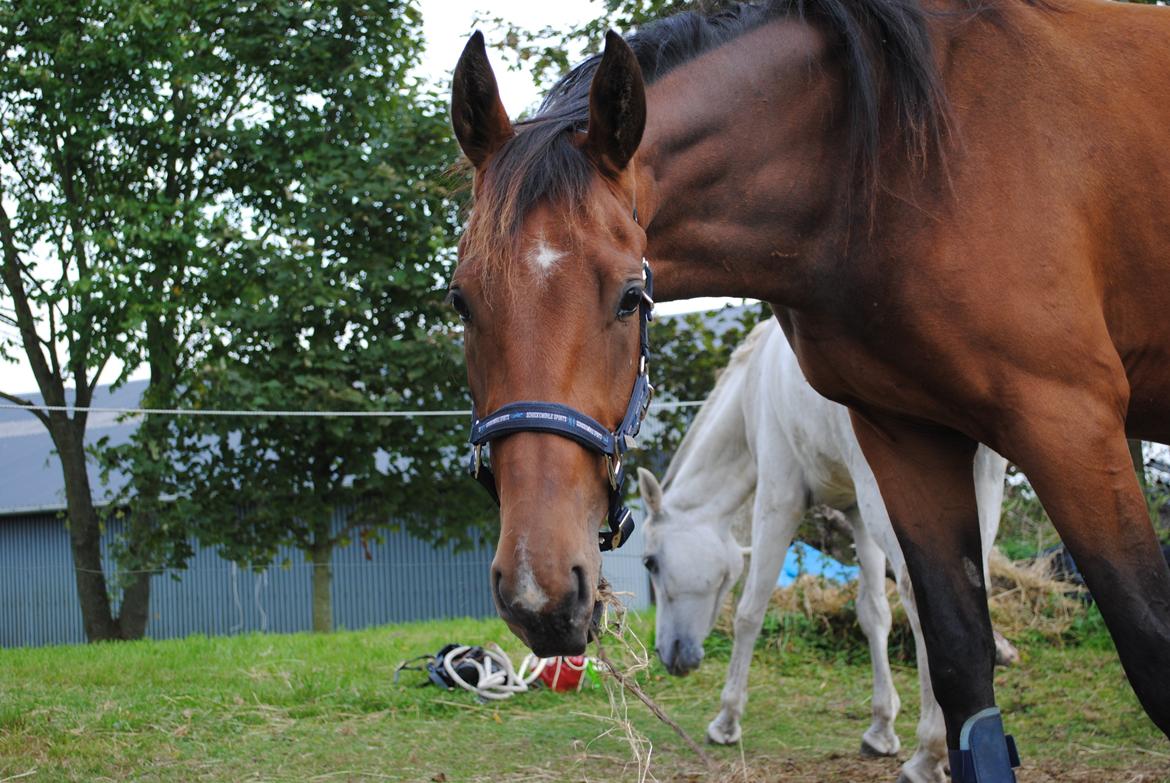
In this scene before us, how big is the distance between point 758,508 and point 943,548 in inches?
94.7

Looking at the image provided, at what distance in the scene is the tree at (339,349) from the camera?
33.9 feet

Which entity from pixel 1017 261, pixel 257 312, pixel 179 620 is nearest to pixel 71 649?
pixel 257 312

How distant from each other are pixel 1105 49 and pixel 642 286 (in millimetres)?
1199

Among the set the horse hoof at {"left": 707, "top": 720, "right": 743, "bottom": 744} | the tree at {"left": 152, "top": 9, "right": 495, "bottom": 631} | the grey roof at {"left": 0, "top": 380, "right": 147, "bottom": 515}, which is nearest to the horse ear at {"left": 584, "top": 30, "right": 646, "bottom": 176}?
the horse hoof at {"left": 707, "top": 720, "right": 743, "bottom": 744}

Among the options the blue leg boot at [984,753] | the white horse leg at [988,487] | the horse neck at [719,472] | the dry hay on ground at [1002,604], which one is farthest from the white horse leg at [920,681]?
the dry hay on ground at [1002,604]

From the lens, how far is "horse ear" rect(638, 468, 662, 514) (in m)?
5.16

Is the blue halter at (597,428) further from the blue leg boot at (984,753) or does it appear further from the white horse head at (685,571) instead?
the white horse head at (685,571)

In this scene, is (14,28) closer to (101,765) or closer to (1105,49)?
(101,765)

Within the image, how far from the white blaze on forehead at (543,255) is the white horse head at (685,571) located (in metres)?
3.32

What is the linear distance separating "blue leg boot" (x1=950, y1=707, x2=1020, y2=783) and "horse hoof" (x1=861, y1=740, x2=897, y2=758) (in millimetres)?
2134

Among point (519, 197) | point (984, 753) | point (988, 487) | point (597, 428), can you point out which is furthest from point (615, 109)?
point (988, 487)

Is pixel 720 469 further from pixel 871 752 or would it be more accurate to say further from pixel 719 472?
pixel 871 752

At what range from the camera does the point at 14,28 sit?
39.1ft

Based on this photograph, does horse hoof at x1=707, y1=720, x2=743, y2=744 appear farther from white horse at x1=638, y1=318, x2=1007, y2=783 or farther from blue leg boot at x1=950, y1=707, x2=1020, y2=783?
blue leg boot at x1=950, y1=707, x2=1020, y2=783
